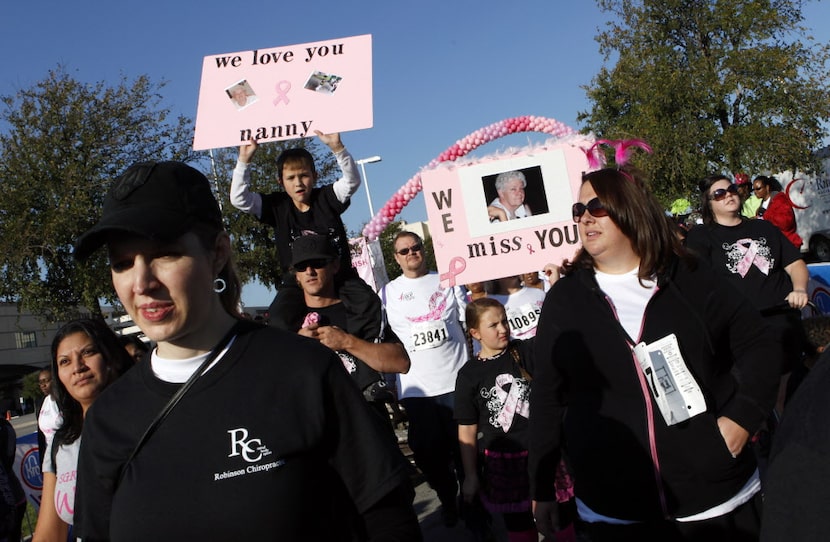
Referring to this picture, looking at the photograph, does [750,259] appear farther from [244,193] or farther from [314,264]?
[244,193]

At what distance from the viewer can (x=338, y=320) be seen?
4.03 metres

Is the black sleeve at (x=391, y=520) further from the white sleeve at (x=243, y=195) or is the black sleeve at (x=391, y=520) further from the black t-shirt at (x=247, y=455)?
the white sleeve at (x=243, y=195)

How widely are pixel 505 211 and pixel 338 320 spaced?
5.51 ft

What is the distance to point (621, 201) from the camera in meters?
3.05

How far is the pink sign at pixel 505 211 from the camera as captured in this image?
513 cm

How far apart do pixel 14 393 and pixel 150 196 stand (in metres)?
34.5

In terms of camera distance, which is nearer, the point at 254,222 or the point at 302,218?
the point at 302,218

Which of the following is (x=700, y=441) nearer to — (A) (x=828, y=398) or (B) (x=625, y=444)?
(B) (x=625, y=444)

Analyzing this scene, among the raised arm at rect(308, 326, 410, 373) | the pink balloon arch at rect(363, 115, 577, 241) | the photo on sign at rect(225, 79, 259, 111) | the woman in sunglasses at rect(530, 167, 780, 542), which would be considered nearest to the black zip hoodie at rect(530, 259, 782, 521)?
the woman in sunglasses at rect(530, 167, 780, 542)

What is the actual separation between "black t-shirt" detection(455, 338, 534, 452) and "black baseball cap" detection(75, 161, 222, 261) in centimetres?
327

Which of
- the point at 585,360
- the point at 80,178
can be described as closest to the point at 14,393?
the point at 80,178

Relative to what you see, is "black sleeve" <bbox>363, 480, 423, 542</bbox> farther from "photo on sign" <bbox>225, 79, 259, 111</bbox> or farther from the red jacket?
the red jacket

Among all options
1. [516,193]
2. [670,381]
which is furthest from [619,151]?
[670,381]

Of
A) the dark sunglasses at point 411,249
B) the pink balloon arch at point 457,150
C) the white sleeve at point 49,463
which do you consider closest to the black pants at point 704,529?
the white sleeve at point 49,463
